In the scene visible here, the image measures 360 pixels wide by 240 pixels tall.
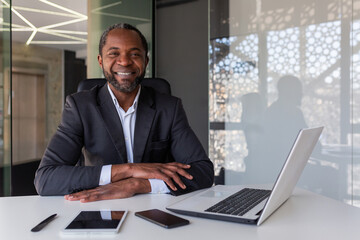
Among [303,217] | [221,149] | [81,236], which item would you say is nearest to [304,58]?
[221,149]

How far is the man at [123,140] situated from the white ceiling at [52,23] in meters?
1.68

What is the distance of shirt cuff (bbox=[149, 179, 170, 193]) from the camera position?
1342 mm

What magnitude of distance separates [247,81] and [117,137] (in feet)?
6.70

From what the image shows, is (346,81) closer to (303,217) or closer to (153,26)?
(303,217)

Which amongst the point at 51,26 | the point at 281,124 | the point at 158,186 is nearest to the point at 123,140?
the point at 158,186

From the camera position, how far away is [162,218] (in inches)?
37.7

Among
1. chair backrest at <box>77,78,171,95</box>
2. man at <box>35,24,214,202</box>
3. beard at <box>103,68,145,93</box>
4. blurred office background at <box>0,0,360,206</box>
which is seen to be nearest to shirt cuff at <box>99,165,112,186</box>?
man at <box>35,24,214,202</box>

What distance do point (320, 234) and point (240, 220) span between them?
7.9 inches

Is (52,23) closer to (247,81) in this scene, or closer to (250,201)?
(247,81)

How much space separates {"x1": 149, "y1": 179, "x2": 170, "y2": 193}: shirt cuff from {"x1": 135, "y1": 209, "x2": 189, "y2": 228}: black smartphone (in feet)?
0.97

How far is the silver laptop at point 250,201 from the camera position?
907mm

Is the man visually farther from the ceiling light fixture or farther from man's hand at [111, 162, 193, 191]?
the ceiling light fixture

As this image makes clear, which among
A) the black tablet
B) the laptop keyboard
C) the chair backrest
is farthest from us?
the chair backrest

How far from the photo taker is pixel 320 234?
2.86 ft
